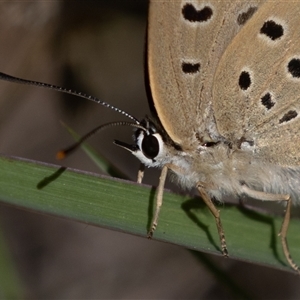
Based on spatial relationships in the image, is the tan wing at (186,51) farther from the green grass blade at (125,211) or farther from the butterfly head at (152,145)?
the green grass blade at (125,211)

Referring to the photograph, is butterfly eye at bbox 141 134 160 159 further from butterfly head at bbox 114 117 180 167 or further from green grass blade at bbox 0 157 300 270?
green grass blade at bbox 0 157 300 270

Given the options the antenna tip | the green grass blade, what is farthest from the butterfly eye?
the antenna tip

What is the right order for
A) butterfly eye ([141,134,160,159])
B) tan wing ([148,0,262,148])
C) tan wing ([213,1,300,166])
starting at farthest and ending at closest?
butterfly eye ([141,134,160,159]) < tan wing ([213,1,300,166]) < tan wing ([148,0,262,148])

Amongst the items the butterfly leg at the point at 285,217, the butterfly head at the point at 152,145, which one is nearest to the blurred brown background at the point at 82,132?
the butterfly leg at the point at 285,217

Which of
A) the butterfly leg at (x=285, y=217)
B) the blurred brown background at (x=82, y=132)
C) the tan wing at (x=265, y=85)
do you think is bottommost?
the blurred brown background at (x=82, y=132)

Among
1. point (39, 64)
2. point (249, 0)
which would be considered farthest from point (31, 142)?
point (249, 0)

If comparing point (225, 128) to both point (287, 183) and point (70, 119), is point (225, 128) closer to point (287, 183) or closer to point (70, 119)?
point (287, 183)
